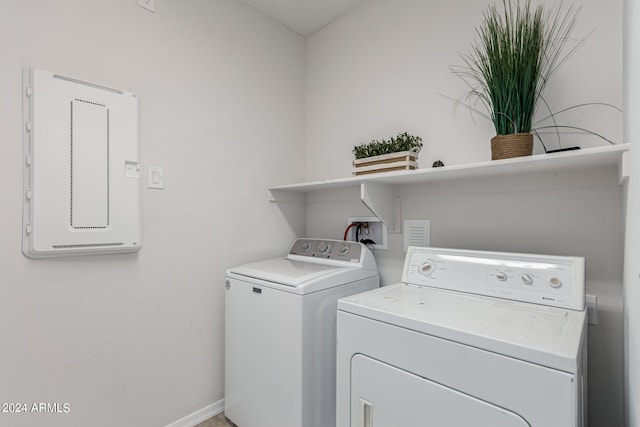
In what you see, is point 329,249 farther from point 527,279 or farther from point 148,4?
point 148,4

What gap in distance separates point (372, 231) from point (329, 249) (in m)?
0.30

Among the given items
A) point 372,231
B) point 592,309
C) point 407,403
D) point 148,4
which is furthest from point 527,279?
point 148,4

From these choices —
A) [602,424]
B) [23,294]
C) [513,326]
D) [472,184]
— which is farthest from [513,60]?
[23,294]

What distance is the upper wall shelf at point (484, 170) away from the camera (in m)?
1.00

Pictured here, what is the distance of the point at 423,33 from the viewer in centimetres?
170

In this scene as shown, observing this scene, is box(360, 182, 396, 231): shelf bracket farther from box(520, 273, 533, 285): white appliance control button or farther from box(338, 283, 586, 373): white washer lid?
box(520, 273, 533, 285): white appliance control button

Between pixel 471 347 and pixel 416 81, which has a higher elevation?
pixel 416 81

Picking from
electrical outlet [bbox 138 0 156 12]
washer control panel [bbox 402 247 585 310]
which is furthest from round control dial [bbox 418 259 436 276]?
electrical outlet [bbox 138 0 156 12]

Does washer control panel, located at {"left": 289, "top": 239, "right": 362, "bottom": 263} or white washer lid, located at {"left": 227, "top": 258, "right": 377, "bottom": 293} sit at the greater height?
washer control panel, located at {"left": 289, "top": 239, "right": 362, "bottom": 263}

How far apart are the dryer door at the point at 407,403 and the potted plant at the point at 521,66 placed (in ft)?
2.79

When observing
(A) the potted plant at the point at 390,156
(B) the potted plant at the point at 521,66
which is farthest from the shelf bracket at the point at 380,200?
(B) the potted plant at the point at 521,66

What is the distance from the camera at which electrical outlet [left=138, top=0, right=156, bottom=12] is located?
1525 millimetres

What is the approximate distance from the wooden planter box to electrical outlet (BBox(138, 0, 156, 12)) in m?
1.31

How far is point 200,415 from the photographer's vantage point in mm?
1704
